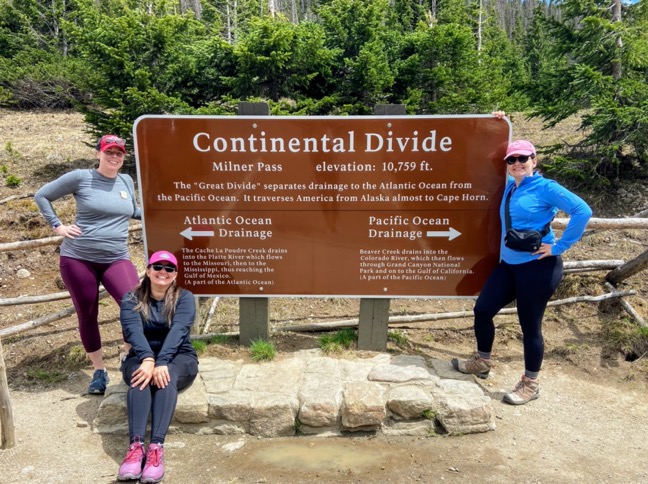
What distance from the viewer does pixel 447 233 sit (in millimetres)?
4395

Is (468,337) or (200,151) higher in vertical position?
(200,151)

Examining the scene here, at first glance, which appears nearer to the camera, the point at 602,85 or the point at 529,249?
the point at 529,249

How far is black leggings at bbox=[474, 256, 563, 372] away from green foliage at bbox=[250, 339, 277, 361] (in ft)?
5.95

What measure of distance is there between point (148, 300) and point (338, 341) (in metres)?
1.88

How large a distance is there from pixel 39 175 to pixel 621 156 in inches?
471

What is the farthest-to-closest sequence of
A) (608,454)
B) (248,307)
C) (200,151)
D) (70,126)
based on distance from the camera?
(70,126) < (248,307) < (200,151) < (608,454)

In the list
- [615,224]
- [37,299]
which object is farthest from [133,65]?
[615,224]

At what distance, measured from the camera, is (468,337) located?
5.57 m

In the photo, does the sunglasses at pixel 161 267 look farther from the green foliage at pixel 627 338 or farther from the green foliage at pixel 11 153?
the green foliage at pixel 11 153

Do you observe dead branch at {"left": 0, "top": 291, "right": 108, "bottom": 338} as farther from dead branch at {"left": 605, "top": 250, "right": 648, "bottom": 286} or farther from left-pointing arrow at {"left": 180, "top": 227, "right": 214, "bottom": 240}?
dead branch at {"left": 605, "top": 250, "right": 648, "bottom": 286}

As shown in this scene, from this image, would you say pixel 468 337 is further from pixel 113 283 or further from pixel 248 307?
pixel 113 283

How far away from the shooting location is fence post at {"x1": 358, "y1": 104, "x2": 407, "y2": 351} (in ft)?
15.4

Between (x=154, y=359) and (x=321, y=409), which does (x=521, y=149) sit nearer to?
(x=321, y=409)

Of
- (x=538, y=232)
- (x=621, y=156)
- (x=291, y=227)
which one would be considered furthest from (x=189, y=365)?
(x=621, y=156)
